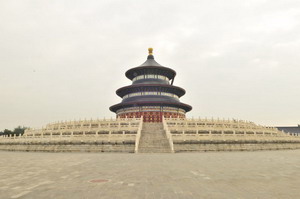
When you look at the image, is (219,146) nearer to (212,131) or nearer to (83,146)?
(212,131)

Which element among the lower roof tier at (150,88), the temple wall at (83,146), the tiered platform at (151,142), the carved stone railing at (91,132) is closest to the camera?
the temple wall at (83,146)

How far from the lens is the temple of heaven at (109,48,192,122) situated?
42.8m

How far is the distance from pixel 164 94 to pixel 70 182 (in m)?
40.0

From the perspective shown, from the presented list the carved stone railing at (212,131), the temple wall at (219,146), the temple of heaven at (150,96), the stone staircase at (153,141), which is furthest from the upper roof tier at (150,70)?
the temple wall at (219,146)

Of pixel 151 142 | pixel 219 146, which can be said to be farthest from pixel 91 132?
pixel 219 146

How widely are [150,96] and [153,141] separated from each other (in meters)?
24.4

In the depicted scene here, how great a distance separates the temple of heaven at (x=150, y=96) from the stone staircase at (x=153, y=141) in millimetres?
16678

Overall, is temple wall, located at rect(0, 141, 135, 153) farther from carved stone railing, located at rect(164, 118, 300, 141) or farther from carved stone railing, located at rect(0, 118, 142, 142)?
carved stone railing, located at rect(164, 118, 300, 141)

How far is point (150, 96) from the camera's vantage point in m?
45.0

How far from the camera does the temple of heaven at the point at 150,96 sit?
42844mm

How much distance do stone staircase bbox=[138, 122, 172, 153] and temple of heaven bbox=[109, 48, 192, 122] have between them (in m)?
16.7

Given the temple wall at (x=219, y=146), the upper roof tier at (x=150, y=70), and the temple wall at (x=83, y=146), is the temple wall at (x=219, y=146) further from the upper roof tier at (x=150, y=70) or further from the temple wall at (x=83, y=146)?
the upper roof tier at (x=150, y=70)

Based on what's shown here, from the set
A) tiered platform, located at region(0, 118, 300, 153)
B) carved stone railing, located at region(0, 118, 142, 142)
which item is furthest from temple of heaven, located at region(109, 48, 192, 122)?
tiered platform, located at region(0, 118, 300, 153)

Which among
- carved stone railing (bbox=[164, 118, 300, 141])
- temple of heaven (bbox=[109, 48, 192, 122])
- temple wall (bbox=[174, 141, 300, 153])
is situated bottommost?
temple wall (bbox=[174, 141, 300, 153])
